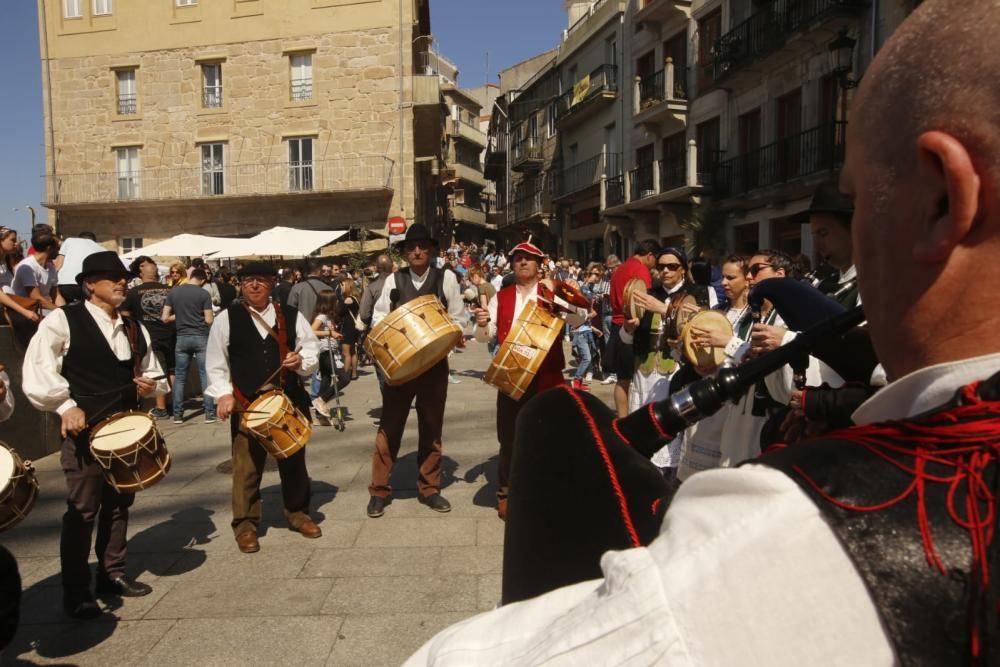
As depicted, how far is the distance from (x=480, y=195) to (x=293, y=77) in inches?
1405

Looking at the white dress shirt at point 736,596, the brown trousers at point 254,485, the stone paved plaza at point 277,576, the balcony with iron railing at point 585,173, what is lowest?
the stone paved plaza at point 277,576

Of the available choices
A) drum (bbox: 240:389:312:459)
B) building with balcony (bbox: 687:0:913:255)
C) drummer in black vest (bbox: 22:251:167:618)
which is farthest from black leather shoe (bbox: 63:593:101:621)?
building with balcony (bbox: 687:0:913:255)

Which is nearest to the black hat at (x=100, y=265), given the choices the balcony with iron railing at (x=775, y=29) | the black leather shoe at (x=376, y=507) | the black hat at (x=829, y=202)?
the black leather shoe at (x=376, y=507)

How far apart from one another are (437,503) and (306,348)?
1.58m

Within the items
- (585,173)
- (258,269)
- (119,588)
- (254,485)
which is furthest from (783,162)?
(119,588)

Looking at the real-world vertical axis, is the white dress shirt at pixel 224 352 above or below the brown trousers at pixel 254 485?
above

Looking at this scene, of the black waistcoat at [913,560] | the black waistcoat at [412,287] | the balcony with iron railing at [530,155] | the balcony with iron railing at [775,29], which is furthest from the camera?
the balcony with iron railing at [530,155]

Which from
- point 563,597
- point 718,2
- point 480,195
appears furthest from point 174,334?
point 480,195

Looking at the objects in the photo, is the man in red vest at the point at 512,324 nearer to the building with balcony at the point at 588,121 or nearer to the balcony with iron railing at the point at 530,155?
the building with balcony at the point at 588,121

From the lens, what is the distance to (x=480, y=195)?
63281 millimetres

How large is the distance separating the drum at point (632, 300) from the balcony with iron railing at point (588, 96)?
25391mm

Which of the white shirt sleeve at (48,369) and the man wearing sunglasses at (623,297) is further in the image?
the man wearing sunglasses at (623,297)

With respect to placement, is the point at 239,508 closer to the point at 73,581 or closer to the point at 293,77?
the point at 73,581

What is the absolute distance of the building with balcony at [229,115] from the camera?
2727cm
